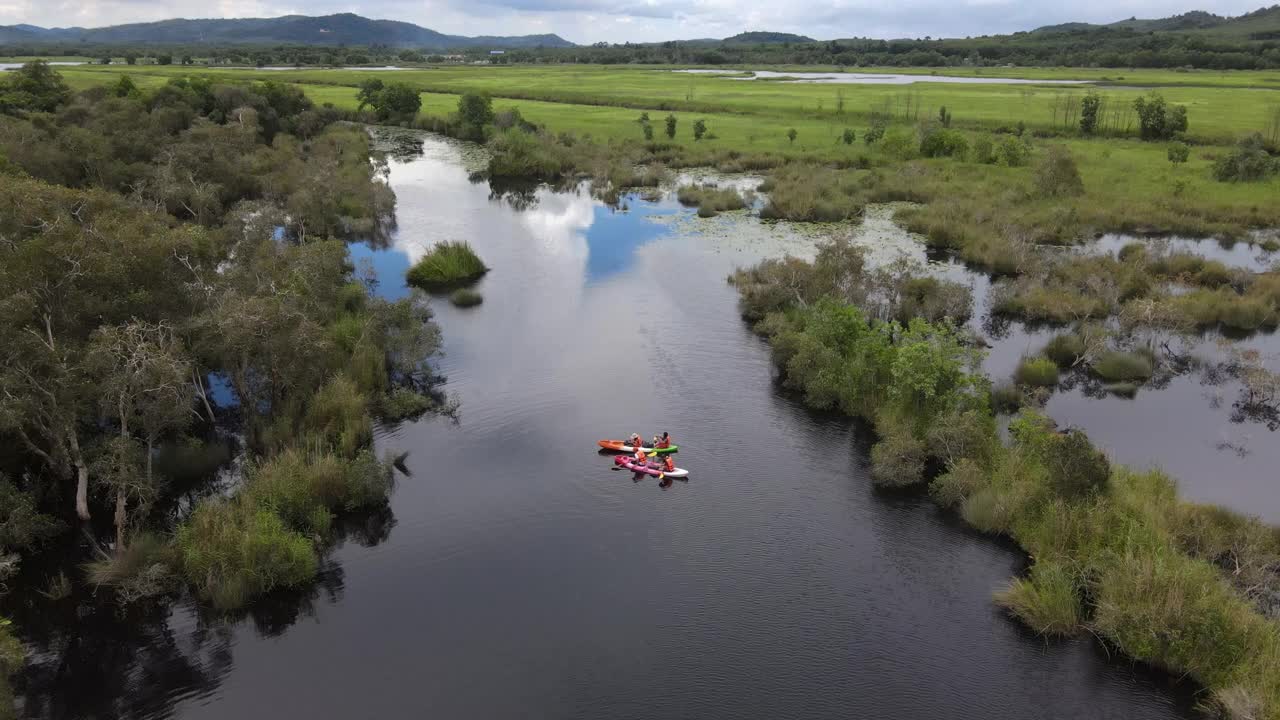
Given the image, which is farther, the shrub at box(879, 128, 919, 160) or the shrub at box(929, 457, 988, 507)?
the shrub at box(879, 128, 919, 160)

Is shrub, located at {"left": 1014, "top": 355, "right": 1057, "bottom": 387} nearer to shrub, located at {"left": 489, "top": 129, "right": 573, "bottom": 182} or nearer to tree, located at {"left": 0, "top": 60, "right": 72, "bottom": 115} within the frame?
shrub, located at {"left": 489, "top": 129, "right": 573, "bottom": 182}

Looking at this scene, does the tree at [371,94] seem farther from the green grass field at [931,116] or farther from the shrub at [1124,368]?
the shrub at [1124,368]

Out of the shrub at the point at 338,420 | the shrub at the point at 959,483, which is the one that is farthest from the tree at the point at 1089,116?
the shrub at the point at 338,420

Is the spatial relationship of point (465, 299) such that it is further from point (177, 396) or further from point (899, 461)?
point (899, 461)

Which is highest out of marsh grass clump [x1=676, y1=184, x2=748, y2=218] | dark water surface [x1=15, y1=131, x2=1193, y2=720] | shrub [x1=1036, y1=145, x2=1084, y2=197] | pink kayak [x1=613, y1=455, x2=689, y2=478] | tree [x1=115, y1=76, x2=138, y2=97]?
tree [x1=115, y1=76, x2=138, y2=97]

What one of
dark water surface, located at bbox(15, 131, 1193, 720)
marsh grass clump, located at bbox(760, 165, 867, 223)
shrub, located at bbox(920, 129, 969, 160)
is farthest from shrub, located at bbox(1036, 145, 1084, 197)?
dark water surface, located at bbox(15, 131, 1193, 720)

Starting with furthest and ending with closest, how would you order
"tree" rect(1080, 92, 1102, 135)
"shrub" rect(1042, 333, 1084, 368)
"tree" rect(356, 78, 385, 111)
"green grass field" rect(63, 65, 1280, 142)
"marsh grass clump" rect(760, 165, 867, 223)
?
"tree" rect(356, 78, 385, 111) → "green grass field" rect(63, 65, 1280, 142) → "tree" rect(1080, 92, 1102, 135) → "marsh grass clump" rect(760, 165, 867, 223) → "shrub" rect(1042, 333, 1084, 368)
